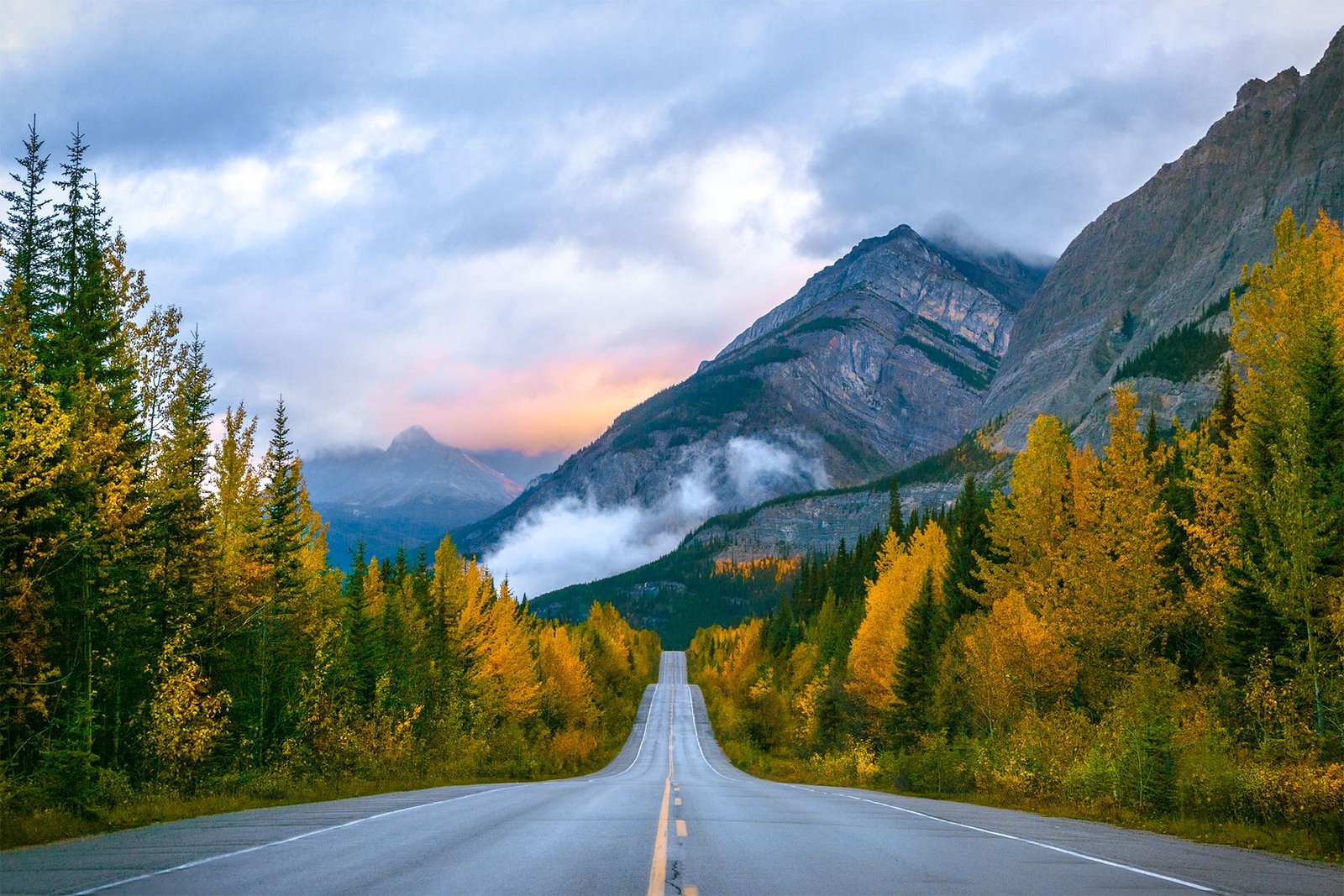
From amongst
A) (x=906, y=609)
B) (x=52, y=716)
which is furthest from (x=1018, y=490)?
(x=52, y=716)

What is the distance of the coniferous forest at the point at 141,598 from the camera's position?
1841 cm

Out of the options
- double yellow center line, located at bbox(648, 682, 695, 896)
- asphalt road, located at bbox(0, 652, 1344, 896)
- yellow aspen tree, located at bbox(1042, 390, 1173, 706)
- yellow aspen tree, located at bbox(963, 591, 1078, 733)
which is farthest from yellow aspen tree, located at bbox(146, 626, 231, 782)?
yellow aspen tree, located at bbox(1042, 390, 1173, 706)

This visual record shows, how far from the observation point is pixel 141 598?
25.1 m

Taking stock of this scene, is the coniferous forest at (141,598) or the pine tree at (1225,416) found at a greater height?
the pine tree at (1225,416)

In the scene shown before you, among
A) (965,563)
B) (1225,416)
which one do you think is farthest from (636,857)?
(965,563)

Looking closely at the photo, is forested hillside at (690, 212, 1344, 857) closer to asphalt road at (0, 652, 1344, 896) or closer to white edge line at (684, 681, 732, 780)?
asphalt road at (0, 652, 1344, 896)

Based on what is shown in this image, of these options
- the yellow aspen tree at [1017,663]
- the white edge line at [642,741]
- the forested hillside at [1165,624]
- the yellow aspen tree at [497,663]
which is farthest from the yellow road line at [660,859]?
the yellow aspen tree at [497,663]

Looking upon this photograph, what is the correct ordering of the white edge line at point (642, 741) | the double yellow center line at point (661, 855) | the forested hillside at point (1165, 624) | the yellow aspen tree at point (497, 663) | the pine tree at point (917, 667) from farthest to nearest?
1. the yellow aspen tree at point (497, 663)
2. the white edge line at point (642, 741)
3. the pine tree at point (917, 667)
4. the forested hillside at point (1165, 624)
5. the double yellow center line at point (661, 855)

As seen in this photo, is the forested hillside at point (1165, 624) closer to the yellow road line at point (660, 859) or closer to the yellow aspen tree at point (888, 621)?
the yellow aspen tree at point (888, 621)

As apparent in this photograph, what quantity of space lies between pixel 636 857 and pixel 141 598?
1903 centimetres

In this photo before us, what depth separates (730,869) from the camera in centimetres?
1152

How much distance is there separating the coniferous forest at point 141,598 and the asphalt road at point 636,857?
376 cm

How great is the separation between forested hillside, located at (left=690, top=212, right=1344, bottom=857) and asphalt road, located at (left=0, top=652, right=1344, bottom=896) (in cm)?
340

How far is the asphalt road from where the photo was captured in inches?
412
